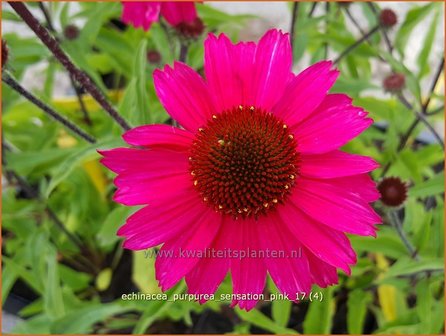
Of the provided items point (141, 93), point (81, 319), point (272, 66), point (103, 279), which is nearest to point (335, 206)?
point (272, 66)

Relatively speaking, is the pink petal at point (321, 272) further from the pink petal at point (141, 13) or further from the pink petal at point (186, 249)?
the pink petal at point (141, 13)

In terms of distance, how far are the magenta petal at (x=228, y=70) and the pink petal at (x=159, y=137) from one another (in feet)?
0.14

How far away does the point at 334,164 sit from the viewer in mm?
458

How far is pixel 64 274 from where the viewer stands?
0.93m

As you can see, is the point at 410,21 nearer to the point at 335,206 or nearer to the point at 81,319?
the point at 335,206

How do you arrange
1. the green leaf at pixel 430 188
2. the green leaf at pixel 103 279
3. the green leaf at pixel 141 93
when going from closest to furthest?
the green leaf at pixel 141 93, the green leaf at pixel 430 188, the green leaf at pixel 103 279

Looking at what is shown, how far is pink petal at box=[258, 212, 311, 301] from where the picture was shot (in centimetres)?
46

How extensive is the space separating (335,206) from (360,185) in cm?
3

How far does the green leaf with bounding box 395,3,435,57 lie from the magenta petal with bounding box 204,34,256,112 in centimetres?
39

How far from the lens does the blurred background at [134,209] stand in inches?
26.4

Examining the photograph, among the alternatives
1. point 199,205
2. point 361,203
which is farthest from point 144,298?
point 361,203

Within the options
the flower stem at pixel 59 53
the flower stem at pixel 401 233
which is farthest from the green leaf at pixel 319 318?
the flower stem at pixel 59 53

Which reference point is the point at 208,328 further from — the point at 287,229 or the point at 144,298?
the point at 287,229

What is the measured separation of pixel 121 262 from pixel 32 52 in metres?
0.49
